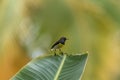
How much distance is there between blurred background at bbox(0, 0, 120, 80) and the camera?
340 centimetres

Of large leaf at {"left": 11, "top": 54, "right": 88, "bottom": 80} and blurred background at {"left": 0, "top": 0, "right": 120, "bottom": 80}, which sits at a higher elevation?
blurred background at {"left": 0, "top": 0, "right": 120, "bottom": 80}

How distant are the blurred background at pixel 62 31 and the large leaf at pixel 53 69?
6.53 ft

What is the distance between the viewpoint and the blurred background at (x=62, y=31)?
11.2ft

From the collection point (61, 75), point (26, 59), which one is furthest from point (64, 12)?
point (61, 75)

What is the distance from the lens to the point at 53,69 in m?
1.19

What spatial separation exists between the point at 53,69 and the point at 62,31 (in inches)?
91.1

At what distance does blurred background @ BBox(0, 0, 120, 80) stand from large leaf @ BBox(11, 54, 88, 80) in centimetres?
199

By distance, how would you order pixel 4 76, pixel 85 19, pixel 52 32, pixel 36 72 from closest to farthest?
pixel 36 72 < pixel 4 76 < pixel 52 32 < pixel 85 19

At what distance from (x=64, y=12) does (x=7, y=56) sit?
0.70 m

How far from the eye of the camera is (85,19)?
377 cm

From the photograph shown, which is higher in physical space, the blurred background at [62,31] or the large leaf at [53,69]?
the blurred background at [62,31]

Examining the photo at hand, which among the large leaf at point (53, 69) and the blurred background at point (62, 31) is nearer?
the large leaf at point (53, 69)

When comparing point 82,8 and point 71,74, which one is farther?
point 82,8

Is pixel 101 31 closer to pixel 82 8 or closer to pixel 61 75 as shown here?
pixel 82 8
